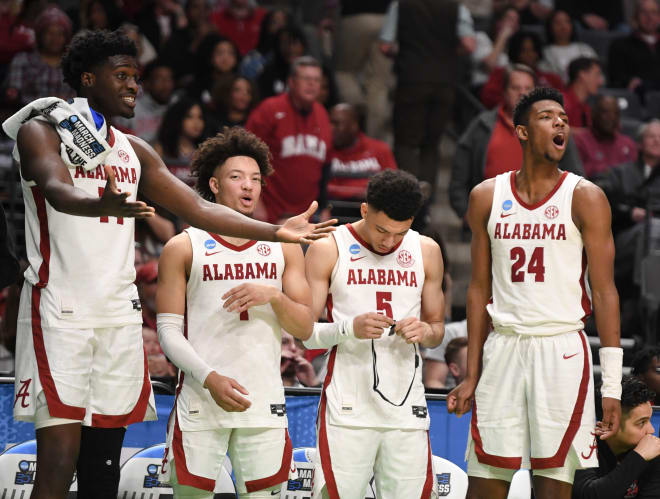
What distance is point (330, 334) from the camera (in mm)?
4781

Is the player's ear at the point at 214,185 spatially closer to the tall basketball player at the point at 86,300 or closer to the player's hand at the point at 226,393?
the tall basketball player at the point at 86,300

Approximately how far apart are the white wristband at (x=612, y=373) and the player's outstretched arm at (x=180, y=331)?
4.94 ft

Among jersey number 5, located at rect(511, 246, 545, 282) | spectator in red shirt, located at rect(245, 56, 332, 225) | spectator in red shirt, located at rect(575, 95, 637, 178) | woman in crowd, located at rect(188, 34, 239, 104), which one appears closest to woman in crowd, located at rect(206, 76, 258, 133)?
spectator in red shirt, located at rect(245, 56, 332, 225)

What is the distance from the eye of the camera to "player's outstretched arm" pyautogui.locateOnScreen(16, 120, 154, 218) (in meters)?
3.54

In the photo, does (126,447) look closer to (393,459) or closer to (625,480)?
(393,459)

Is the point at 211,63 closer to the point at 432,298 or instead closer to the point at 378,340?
the point at 432,298

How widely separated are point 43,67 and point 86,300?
5974 millimetres

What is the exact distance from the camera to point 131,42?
4426 mm

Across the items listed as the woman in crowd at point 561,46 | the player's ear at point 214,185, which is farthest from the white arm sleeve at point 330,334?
the woman in crowd at point 561,46

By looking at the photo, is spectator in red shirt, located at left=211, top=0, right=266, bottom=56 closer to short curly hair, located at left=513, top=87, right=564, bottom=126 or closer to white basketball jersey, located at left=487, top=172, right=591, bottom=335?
short curly hair, located at left=513, top=87, right=564, bottom=126

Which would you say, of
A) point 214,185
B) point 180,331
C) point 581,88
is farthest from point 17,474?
point 581,88

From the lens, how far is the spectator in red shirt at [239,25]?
38.7 ft

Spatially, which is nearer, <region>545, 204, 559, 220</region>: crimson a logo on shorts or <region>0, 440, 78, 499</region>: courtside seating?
<region>545, 204, 559, 220</region>: crimson a logo on shorts

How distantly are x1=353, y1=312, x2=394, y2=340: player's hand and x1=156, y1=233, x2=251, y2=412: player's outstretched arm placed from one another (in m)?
0.56
